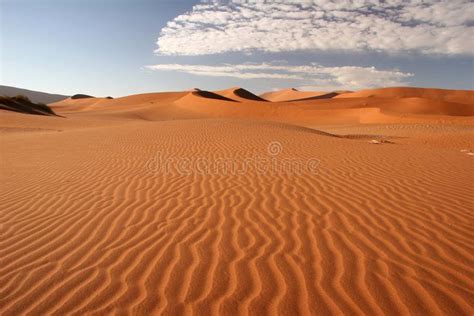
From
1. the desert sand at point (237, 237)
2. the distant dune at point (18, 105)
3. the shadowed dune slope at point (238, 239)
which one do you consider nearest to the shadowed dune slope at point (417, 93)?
the distant dune at point (18, 105)

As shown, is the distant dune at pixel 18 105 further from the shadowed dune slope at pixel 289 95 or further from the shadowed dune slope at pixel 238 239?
the shadowed dune slope at pixel 289 95

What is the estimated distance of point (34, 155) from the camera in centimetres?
1090

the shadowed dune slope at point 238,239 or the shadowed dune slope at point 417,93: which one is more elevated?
the shadowed dune slope at point 417,93

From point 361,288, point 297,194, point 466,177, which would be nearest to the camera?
point 361,288

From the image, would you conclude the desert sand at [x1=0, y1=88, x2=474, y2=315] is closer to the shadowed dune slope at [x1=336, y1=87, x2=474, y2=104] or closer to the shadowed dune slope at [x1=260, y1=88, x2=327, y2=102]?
the shadowed dune slope at [x1=336, y1=87, x2=474, y2=104]

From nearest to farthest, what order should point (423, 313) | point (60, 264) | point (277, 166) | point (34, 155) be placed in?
point (423, 313) < point (60, 264) < point (277, 166) < point (34, 155)

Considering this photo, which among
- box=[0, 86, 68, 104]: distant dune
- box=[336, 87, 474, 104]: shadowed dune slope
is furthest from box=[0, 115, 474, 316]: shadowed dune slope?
box=[0, 86, 68, 104]: distant dune

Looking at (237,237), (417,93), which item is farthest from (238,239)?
(417,93)

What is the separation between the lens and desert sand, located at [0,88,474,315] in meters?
2.99

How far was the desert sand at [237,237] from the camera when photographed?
2990 millimetres

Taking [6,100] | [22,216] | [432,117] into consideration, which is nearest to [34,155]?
[22,216]

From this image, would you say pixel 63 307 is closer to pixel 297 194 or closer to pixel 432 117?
pixel 297 194

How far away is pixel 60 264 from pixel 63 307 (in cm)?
82

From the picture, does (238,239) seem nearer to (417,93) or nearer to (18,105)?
(18,105)
